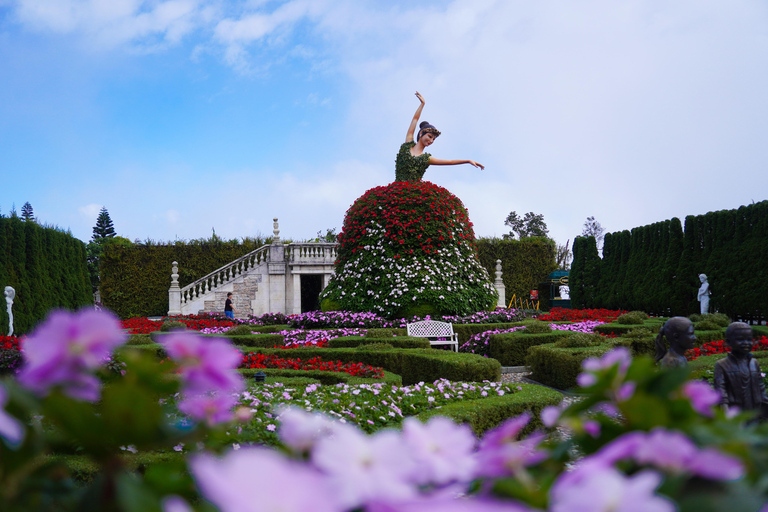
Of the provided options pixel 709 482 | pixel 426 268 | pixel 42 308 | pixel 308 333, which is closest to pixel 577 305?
pixel 426 268

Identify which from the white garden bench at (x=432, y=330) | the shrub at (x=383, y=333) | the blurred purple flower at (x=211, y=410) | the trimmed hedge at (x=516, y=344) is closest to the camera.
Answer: the blurred purple flower at (x=211, y=410)

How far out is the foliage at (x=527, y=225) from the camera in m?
63.8

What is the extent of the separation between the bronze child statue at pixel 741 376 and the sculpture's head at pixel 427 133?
44.3ft

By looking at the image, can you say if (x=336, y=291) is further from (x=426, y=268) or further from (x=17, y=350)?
(x=17, y=350)

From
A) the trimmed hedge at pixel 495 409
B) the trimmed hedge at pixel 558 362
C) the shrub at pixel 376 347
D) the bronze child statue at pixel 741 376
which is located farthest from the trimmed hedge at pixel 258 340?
the bronze child statue at pixel 741 376

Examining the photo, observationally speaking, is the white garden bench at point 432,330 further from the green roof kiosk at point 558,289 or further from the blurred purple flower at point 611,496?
the green roof kiosk at point 558,289

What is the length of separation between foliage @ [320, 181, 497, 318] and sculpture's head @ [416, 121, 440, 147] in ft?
7.05

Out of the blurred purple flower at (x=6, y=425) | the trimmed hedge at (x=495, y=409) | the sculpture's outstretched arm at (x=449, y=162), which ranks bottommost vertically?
the trimmed hedge at (x=495, y=409)

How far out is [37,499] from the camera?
22.8 inches

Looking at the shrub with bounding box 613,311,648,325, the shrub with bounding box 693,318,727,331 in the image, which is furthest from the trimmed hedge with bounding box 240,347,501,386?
the shrub with bounding box 613,311,648,325

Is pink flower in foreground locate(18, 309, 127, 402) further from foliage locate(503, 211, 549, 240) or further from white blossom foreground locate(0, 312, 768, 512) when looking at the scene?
foliage locate(503, 211, 549, 240)

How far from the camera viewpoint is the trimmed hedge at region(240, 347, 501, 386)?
301 inches

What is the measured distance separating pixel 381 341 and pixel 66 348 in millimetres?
9843

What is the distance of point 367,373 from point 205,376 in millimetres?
6832
